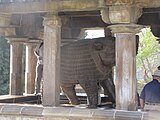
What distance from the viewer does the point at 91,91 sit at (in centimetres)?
891

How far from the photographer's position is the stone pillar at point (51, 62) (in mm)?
7672

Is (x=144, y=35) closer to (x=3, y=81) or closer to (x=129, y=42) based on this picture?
(x=3, y=81)

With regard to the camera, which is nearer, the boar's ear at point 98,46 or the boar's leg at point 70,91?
the boar's ear at point 98,46

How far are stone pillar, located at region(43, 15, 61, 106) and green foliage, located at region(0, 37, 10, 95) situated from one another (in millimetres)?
10338

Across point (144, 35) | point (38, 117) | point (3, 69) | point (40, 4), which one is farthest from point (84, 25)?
point (144, 35)

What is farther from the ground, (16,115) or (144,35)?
(144,35)

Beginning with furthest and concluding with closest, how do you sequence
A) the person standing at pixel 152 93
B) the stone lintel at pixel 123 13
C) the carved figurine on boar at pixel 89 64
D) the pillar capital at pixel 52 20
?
the carved figurine on boar at pixel 89 64 → the pillar capital at pixel 52 20 → the person standing at pixel 152 93 → the stone lintel at pixel 123 13

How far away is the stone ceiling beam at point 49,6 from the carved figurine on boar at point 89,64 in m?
1.68

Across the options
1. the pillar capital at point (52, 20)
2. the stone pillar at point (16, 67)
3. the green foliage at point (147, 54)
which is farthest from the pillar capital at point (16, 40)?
the green foliage at point (147, 54)

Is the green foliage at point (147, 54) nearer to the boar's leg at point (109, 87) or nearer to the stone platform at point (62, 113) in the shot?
the boar's leg at point (109, 87)

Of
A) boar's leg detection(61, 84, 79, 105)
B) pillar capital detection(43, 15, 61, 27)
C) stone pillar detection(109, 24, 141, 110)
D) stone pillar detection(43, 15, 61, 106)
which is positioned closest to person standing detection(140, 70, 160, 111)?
stone pillar detection(109, 24, 141, 110)

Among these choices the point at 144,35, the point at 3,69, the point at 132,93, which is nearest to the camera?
the point at 132,93

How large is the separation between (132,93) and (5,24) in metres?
2.95

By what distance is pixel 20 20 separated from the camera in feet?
33.7
